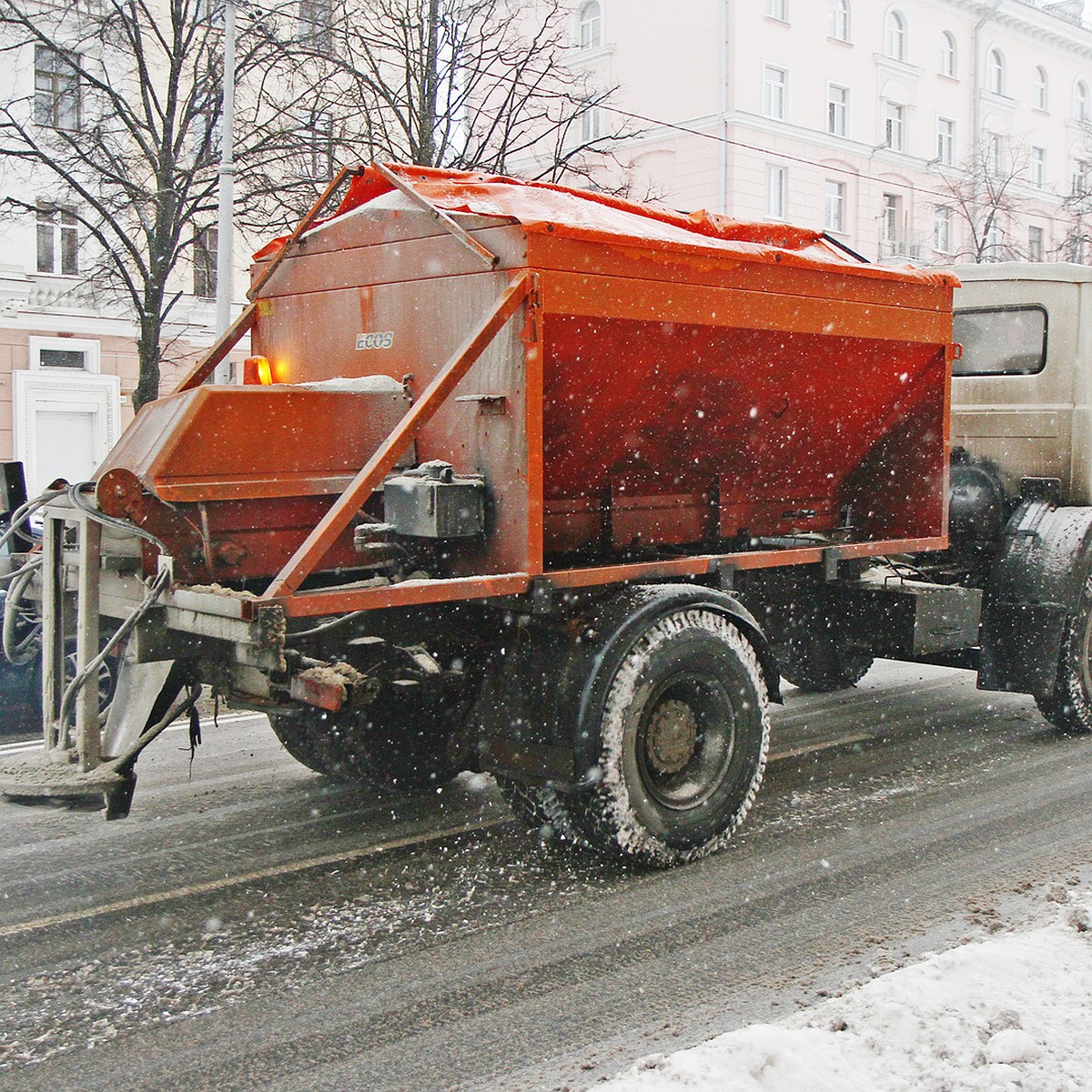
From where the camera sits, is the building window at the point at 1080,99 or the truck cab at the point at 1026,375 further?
the building window at the point at 1080,99

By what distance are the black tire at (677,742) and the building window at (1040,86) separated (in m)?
37.5

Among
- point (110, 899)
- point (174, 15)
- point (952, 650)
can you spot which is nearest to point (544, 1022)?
point (110, 899)

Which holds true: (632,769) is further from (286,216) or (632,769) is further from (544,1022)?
(286,216)

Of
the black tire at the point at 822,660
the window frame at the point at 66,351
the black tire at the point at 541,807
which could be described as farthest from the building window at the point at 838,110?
the black tire at the point at 541,807

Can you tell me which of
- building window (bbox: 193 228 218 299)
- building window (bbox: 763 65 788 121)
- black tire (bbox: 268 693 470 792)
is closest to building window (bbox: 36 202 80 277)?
building window (bbox: 193 228 218 299)

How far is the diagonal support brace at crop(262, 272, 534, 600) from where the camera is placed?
4289mm

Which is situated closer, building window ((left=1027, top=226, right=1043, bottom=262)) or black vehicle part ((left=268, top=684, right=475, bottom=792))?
black vehicle part ((left=268, top=684, right=475, bottom=792))

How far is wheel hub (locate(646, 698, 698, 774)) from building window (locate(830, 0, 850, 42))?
95.4 ft

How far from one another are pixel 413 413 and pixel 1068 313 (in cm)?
490

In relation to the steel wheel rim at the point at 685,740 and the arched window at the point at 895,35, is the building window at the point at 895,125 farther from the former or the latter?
the steel wheel rim at the point at 685,740

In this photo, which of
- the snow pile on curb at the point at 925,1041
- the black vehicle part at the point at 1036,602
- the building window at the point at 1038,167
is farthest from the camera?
the building window at the point at 1038,167

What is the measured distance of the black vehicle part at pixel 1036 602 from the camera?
279 inches

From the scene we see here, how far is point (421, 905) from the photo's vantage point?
4691 mm

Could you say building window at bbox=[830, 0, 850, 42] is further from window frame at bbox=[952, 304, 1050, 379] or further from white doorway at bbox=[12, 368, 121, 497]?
window frame at bbox=[952, 304, 1050, 379]
